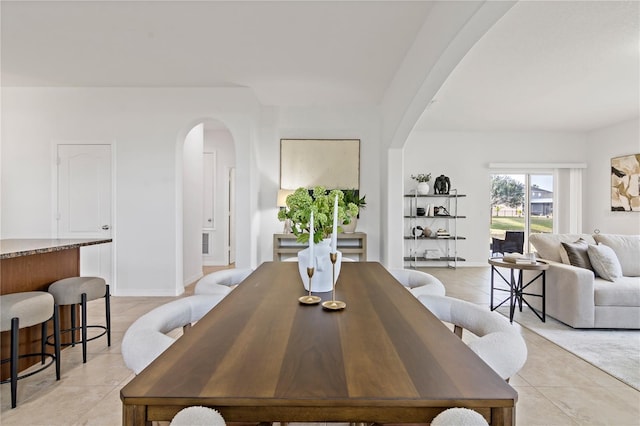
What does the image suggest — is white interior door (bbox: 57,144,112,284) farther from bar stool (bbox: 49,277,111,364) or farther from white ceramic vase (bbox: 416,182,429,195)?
white ceramic vase (bbox: 416,182,429,195)

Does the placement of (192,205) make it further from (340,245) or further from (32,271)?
(32,271)

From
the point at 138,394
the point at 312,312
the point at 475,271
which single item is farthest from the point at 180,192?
the point at 475,271

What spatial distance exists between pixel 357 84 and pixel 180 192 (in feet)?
9.06

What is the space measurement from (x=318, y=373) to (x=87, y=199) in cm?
513

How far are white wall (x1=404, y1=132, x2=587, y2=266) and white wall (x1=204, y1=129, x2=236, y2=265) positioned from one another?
11.9ft

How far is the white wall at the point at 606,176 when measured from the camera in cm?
630

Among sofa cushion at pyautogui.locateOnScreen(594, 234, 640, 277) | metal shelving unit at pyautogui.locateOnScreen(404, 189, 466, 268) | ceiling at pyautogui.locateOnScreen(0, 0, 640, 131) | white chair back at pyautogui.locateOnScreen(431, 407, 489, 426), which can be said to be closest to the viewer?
white chair back at pyautogui.locateOnScreen(431, 407, 489, 426)

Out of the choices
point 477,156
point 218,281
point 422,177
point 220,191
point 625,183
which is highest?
point 477,156

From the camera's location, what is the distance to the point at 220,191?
7281 millimetres

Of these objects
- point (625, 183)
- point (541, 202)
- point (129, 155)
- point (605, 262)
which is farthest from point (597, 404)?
point (541, 202)

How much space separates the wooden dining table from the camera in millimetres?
726

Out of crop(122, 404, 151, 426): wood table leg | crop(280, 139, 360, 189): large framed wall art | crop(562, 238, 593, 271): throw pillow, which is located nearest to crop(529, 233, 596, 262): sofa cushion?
crop(562, 238, 593, 271): throw pillow

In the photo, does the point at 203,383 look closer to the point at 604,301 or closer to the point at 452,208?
the point at 604,301

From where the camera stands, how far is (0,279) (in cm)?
237
